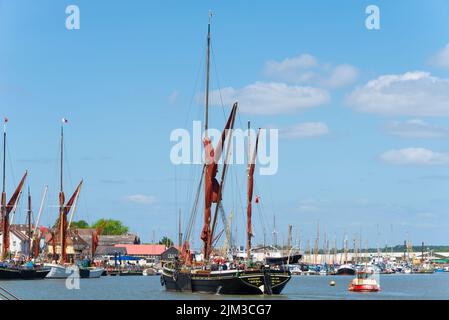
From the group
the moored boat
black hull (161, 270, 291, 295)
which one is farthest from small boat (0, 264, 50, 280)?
black hull (161, 270, 291, 295)

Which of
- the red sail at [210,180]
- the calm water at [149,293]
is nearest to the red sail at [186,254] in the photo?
the calm water at [149,293]

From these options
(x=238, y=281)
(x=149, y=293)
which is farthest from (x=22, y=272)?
(x=238, y=281)

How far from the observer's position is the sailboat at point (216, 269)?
7344cm

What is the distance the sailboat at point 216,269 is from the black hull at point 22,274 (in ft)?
150

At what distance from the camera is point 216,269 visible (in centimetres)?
7688

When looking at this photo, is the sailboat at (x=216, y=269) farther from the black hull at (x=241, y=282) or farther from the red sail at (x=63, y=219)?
the red sail at (x=63, y=219)

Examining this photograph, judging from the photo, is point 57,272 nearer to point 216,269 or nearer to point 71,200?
point 71,200

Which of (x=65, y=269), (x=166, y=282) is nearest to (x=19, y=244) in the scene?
(x=65, y=269)

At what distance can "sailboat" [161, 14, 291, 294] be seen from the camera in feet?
241

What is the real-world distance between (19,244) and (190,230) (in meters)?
127

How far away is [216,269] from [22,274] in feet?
191
